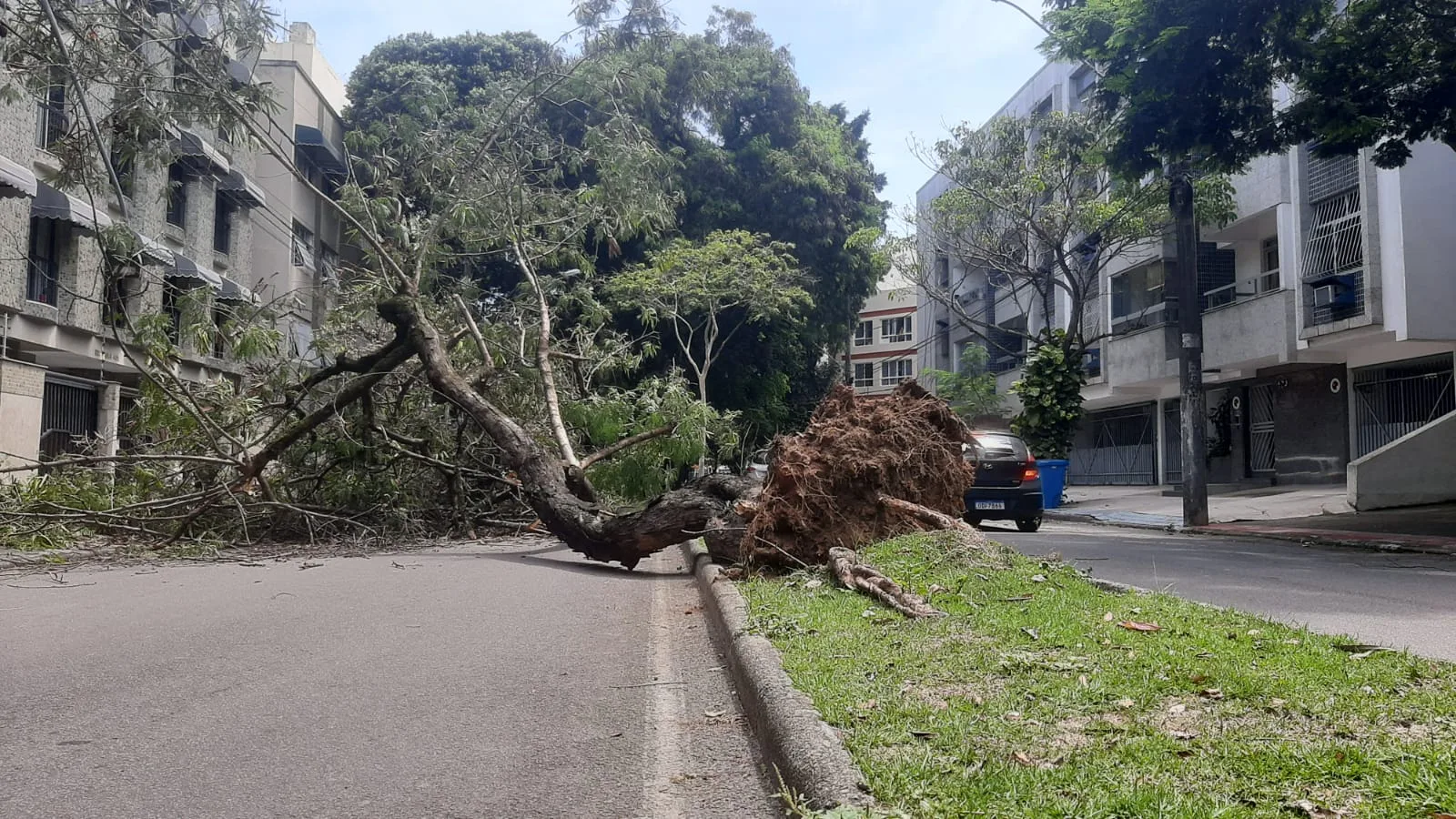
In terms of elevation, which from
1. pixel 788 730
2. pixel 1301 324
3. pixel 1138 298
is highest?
pixel 1138 298

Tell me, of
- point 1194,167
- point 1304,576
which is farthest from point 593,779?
point 1194,167

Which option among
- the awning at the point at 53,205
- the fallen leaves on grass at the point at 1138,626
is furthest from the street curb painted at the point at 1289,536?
the awning at the point at 53,205

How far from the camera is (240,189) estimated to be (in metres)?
28.7

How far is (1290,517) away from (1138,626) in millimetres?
15360

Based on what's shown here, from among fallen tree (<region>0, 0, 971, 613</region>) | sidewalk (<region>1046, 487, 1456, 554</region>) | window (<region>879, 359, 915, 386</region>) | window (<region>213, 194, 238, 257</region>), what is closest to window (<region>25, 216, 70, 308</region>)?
window (<region>213, 194, 238, 257</region>)

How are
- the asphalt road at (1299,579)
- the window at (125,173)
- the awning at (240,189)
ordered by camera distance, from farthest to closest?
1. the awning at (240,189)
2. the window at (125,173)
3. the asphalt road at (1299,579)

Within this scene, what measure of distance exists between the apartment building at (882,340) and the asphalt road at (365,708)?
60.1 metres

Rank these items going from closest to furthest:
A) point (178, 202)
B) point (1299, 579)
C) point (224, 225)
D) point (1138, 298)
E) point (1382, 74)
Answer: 1. point (1299, 579)
2. point (1382, 74)
3. point (178, 202)
4. point (224, 225)
5. point (1138, 298)

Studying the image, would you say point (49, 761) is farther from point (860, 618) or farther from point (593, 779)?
point (860, 618)

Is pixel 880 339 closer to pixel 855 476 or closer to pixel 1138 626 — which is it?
pixel 855 476

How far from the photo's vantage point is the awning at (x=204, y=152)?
2347 centimetres

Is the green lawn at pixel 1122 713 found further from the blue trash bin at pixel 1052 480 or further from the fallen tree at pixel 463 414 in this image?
the blue trash bin at pixel 1052 480

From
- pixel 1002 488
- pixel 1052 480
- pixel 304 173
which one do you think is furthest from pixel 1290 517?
pixel 304 173

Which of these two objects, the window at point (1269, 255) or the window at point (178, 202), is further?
the window at point (178, 202)
